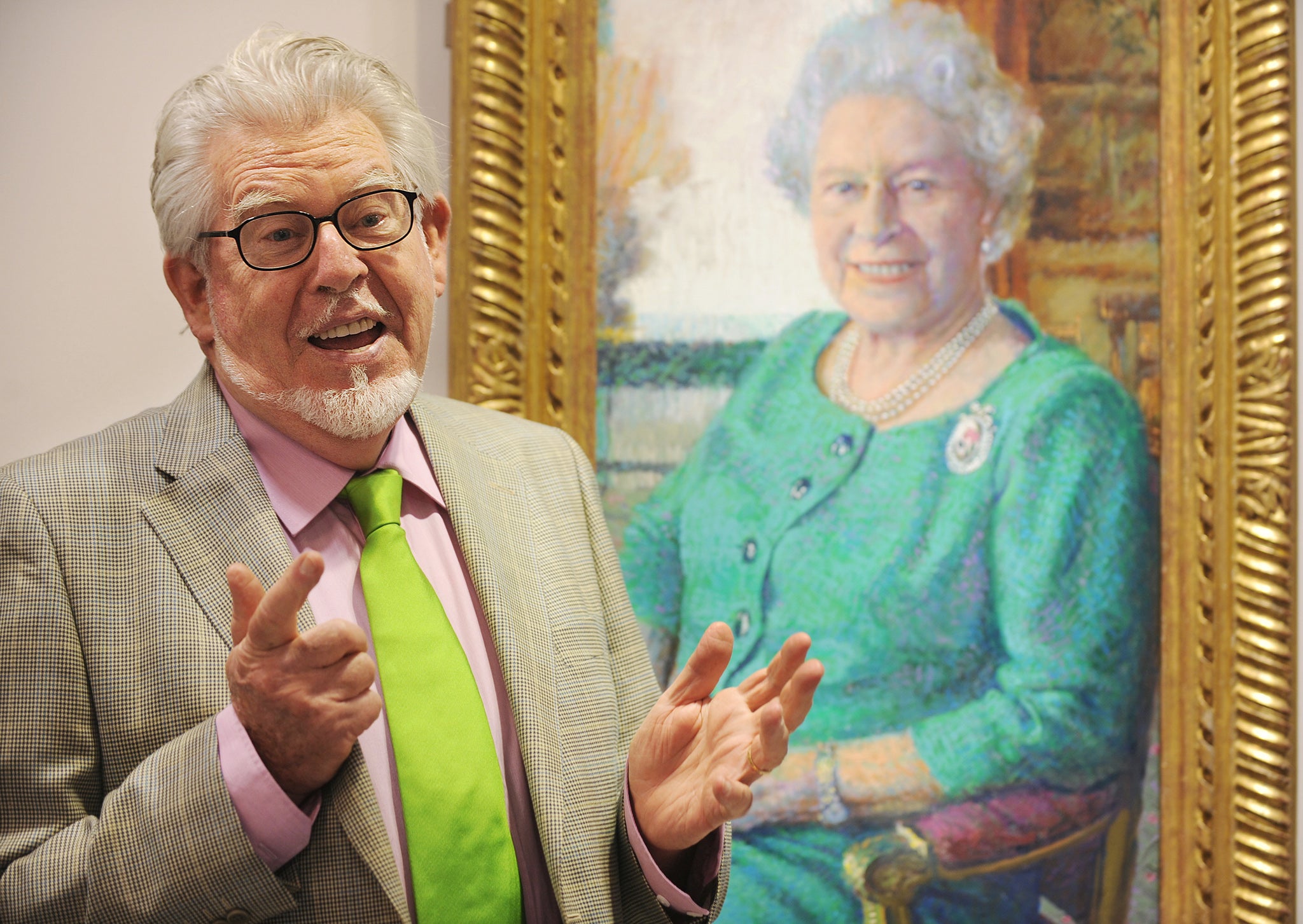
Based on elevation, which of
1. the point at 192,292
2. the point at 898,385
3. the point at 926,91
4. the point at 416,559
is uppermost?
the point at 926,91

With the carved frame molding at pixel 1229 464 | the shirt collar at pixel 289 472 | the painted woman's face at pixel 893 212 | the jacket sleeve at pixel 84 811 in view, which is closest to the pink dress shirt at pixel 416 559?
the shirt collar at pixel 289 472

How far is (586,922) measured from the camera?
3.97 feet

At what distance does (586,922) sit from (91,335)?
4.02 ft

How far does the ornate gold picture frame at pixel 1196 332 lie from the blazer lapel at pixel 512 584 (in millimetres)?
360

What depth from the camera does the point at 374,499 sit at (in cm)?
128

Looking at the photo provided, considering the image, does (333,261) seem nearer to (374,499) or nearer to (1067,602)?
(374,499)

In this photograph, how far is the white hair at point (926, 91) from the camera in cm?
181

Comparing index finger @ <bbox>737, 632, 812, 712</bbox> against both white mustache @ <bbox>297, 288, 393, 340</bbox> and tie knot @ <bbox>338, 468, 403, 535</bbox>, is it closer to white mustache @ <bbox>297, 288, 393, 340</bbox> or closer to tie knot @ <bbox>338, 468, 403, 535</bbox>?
tie knot @ <bbox>338, 468, 403, 535</bbox>

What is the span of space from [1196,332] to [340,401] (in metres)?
1.44

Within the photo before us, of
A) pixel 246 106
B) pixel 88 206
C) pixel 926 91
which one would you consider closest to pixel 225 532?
pixel 246 106

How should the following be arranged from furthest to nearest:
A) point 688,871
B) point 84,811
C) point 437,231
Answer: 1. point 437,231
2. point 688,871
3. point 84,811

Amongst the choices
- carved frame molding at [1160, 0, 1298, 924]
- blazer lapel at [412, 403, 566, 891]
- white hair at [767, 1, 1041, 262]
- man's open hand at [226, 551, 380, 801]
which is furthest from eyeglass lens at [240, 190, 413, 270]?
carved frame molding at [1160, 0, 1298, 924]

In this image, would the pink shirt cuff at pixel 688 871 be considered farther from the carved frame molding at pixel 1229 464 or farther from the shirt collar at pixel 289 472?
the carved frame molding at pixel 1229 464

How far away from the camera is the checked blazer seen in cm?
104
